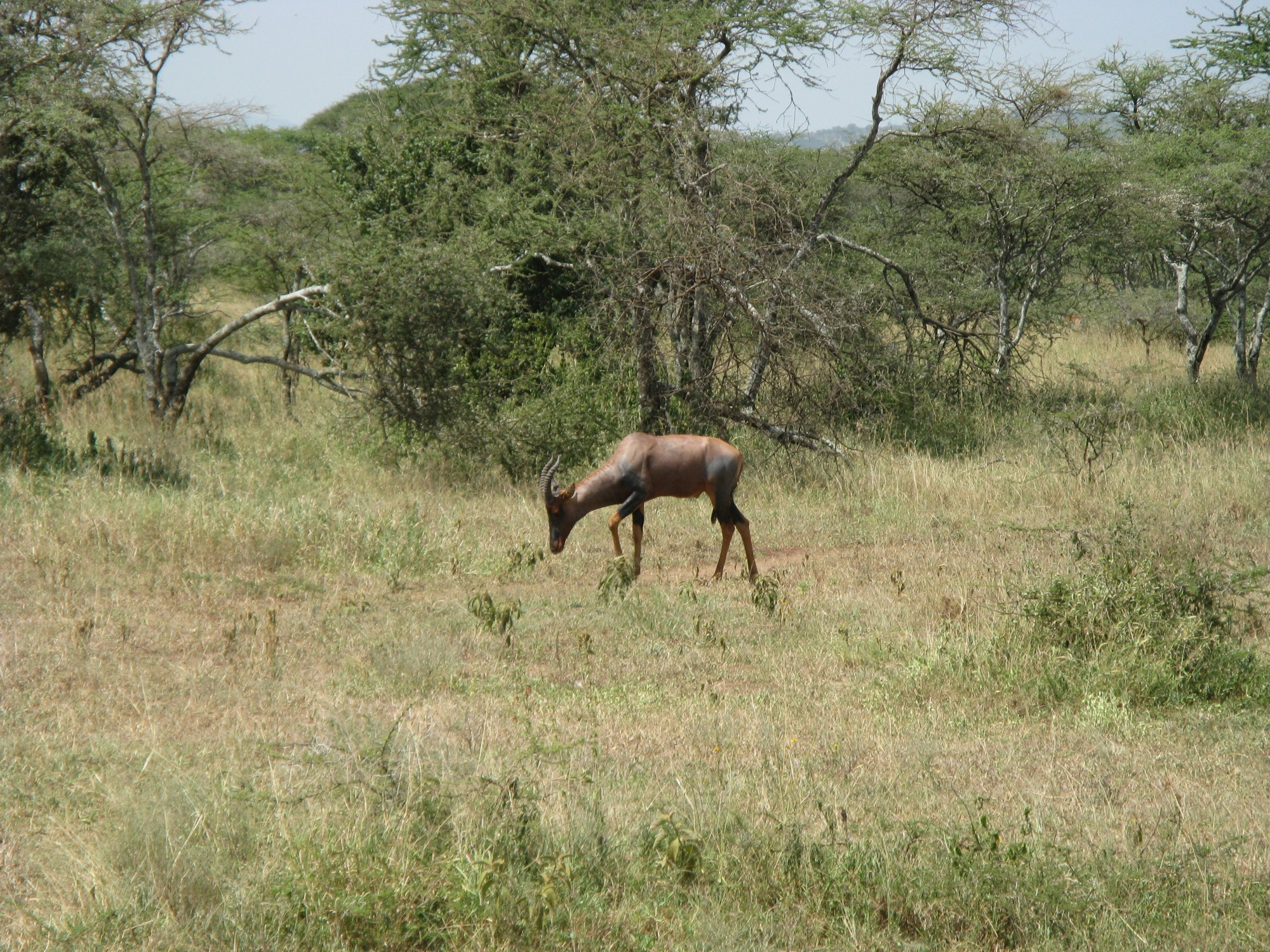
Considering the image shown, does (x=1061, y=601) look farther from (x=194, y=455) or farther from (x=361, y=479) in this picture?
(x=194, y=455)

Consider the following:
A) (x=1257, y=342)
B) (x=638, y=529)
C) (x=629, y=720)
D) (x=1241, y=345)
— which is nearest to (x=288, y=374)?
(x=638, y=529)

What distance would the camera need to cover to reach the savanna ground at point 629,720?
3971mm

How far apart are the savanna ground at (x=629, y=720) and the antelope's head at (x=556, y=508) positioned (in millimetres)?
236

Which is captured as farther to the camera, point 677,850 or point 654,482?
point 654,482

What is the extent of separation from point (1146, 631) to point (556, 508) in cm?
430

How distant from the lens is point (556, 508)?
363 inches

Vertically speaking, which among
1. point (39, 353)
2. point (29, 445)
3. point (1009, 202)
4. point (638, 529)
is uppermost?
point (1009, 202)

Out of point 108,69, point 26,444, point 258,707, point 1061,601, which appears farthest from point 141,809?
point 108,69

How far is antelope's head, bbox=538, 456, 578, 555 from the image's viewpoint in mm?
9125

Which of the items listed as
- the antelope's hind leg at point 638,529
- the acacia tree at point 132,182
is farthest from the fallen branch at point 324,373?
the antelope's hind leg at point 638,529

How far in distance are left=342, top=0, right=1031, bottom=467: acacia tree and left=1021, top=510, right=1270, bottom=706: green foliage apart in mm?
5751

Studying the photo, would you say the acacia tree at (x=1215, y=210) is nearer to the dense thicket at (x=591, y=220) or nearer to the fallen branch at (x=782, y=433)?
the dense thicket at (x=591, y=220)

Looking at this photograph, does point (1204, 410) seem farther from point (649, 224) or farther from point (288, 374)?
point (288, 374)

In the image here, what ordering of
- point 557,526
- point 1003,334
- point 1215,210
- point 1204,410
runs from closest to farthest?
point 557,526, point 1204,410, point 1003,334, point 1215,210
